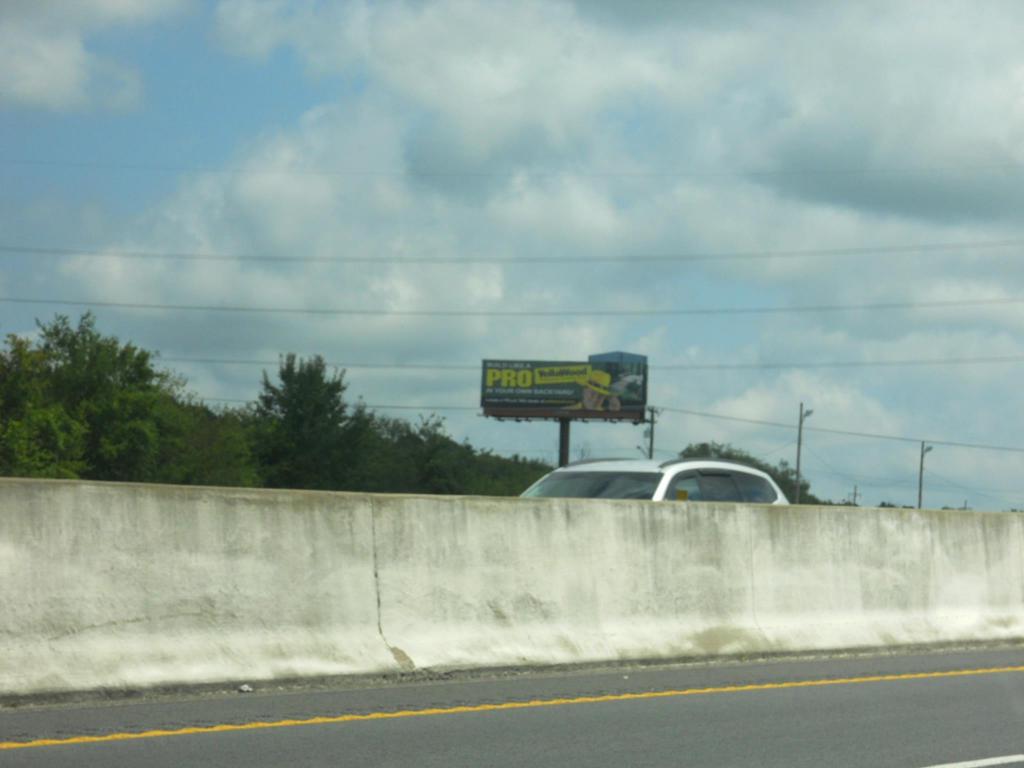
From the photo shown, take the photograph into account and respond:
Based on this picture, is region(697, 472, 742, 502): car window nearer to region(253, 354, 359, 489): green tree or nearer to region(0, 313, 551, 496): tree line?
region(0, 313, 551, 496): tree line

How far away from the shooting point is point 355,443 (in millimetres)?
96000

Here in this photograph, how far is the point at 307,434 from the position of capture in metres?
95.2

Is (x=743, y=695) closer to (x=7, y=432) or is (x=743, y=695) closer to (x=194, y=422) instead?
(x=7, y=432)

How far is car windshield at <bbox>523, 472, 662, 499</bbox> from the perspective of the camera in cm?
1584

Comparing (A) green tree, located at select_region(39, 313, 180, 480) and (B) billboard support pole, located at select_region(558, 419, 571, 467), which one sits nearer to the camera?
(A) green tree, located at select_region(39, 313, 180, 480)

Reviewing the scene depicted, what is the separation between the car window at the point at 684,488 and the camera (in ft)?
52.2

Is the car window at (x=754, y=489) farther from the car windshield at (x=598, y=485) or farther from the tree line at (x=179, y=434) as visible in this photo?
the tree line at (x=179, y=434)

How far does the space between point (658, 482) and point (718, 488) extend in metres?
1.10

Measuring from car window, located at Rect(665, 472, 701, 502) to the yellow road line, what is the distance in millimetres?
3435

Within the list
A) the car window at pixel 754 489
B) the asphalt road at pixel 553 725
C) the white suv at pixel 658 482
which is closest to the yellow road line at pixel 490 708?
the asphalt road at pixel 553 725

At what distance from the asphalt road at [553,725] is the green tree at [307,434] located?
273 ft

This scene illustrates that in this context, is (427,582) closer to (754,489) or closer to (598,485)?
(598,485)

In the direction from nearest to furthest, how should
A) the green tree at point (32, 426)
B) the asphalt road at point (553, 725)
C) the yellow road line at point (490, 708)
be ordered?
the asphalt road at point (553, 725) < the yellow road line at point (490, 708) < the green tree at point (32, 426)

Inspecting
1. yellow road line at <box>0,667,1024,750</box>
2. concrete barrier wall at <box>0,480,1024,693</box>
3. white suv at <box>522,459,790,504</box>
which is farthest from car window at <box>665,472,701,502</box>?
yellow road line at <box>0,667,1024,750</box>
